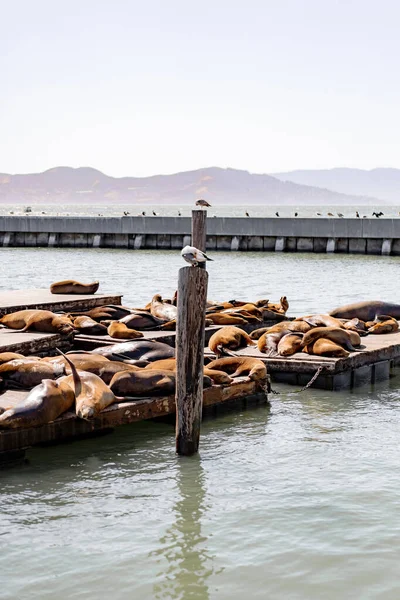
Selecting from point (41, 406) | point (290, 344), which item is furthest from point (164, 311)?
point (41, 406)

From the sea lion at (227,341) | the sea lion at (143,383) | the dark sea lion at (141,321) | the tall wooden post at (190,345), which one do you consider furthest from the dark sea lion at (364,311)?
the tall wooden post at (190,345)

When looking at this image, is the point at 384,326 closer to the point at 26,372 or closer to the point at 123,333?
the point at 123,333

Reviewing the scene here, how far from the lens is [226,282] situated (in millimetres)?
25844

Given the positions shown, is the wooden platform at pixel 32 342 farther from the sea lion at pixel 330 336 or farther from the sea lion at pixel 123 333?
the sea lion at pixel 330 336

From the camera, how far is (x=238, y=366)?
9672mm

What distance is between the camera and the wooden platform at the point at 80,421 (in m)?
7.30

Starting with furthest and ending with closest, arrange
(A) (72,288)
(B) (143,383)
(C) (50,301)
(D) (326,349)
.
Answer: (A) (72,288) < (C) (50,301) < (D) (326,349) < (B) (143,383)

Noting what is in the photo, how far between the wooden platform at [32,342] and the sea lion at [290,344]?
2480 millimetres

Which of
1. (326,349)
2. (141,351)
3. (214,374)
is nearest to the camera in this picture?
(214,374)

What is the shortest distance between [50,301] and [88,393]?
5682 millimetres

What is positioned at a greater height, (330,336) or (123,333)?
(330,336)

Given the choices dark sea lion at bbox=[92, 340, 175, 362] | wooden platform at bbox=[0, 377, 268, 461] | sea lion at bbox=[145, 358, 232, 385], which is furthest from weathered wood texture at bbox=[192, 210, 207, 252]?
wooden platform at bbox=[0, 377, 268, 461]

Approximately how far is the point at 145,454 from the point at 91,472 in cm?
66

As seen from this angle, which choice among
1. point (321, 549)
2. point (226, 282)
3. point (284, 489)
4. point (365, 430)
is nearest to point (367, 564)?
point (321, 549)
